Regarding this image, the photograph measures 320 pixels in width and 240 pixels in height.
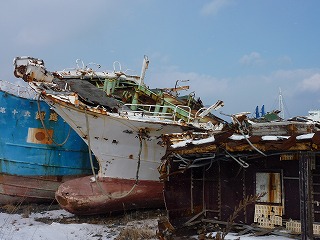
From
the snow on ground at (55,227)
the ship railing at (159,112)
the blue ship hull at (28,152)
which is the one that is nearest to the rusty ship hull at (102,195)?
the snow on ground at (55,227)

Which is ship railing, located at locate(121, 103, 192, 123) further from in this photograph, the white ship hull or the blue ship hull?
the blue ship hull

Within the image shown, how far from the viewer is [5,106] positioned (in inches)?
526

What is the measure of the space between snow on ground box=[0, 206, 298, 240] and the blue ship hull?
51.2 inches

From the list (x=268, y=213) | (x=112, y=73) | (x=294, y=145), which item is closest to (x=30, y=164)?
(x=112, y=73)

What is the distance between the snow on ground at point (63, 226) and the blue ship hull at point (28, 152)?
1.30m

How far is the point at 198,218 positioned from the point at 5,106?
8979 mm

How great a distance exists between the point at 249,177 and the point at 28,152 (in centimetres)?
913

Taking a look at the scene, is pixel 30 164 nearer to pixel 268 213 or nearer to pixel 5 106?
pixel 5 106

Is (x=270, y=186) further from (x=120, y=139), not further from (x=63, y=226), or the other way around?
(x=63, y=226)

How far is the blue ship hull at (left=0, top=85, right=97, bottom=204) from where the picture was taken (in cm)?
1330

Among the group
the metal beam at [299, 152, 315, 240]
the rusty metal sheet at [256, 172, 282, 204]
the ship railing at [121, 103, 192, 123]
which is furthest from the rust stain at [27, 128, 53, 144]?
the metal beam at [299, 152, 315, 240]

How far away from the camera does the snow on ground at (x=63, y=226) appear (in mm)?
9266

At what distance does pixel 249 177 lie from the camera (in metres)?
7.08

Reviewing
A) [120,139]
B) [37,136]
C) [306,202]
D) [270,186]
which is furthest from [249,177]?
[37,136]
